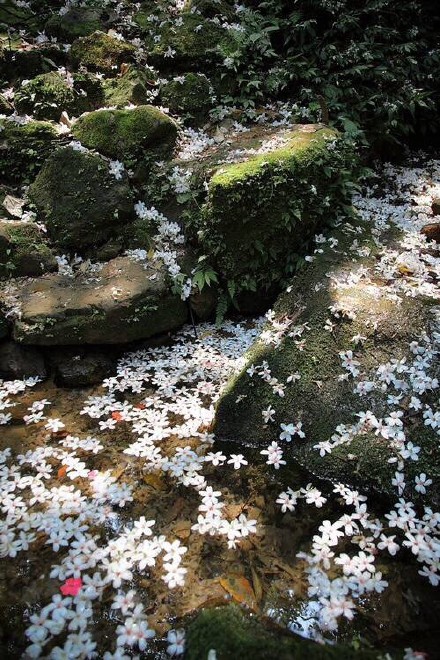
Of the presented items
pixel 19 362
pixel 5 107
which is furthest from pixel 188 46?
pixel 19 362

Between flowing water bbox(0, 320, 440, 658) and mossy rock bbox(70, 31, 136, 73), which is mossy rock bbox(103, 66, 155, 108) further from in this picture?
flowing water bbox(0, 320, 440, 658)

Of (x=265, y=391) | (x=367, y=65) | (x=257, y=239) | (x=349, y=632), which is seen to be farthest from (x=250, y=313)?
(x=367, y=65)

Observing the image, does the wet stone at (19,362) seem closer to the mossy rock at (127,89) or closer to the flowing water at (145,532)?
the flowing water at (145,532)

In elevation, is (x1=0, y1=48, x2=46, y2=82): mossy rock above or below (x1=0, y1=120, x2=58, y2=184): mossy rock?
above

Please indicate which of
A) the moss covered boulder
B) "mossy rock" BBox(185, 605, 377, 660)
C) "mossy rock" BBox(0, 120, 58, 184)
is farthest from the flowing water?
"mossy rock" BBox(0, 120, 58, 184)

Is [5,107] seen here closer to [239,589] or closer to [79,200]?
[79,200]

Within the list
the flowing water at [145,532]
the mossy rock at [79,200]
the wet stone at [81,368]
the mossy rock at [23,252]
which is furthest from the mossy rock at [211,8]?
the flowing water at [145,532]
